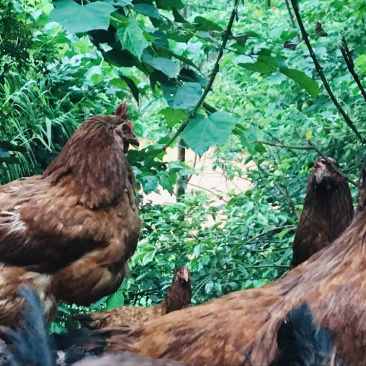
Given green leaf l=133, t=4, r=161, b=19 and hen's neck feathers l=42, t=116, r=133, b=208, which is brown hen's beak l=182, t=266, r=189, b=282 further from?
green leaf l=133, t=4, r=161, b=19

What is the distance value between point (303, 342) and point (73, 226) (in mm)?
576

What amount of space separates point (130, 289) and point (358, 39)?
1.69 m

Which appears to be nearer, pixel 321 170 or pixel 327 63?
pixel 321 170

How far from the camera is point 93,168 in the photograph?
1.06 meters

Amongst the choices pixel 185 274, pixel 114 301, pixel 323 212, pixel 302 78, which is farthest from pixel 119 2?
pixel 114 301

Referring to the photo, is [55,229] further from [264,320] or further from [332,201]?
[332,201]

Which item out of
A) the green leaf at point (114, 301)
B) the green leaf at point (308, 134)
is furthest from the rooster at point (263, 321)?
the green leaf at point (308, 134)

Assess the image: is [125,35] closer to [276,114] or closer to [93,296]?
[93,296]

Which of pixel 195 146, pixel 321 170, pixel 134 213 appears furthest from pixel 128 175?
pixel 321 170

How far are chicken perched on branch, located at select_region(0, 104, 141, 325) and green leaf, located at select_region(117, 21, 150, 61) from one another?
1.16ft

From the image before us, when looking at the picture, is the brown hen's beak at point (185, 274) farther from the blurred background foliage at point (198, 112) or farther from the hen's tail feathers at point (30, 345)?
the hen's tail feathers at point (30, 345)

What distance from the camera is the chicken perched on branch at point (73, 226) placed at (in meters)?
0.95

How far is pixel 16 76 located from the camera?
5.97ft

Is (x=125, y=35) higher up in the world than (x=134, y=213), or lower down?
higher up
